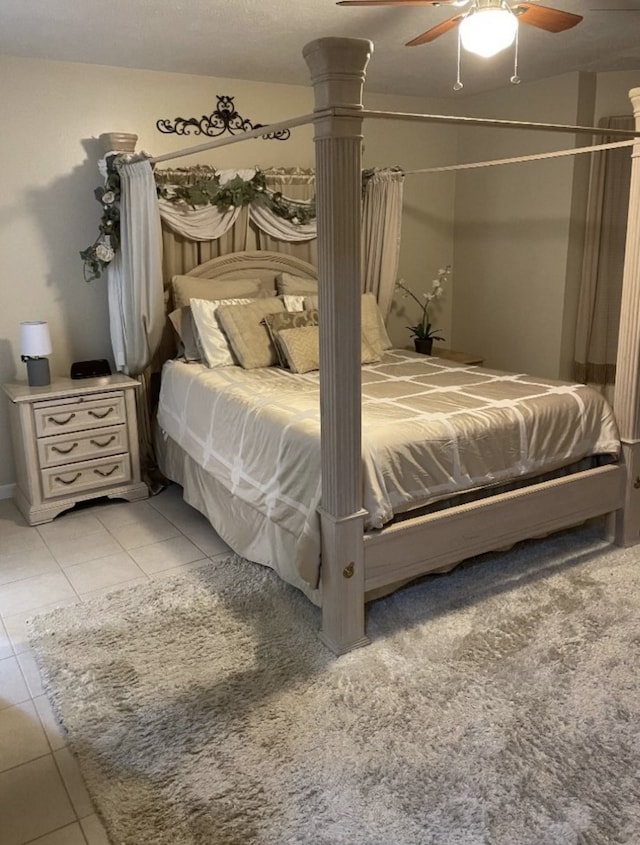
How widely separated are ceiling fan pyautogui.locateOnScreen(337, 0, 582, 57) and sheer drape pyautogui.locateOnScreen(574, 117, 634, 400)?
6.26 feet

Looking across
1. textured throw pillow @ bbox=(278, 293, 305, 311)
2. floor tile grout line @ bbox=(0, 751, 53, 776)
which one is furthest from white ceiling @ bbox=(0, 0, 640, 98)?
floor tile grout line @ bbox=(0, 751, 53, 776)

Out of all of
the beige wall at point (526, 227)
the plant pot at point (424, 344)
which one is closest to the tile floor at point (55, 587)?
the plant pot at point (424, 344)

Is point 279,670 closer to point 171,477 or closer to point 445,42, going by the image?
point 171,477

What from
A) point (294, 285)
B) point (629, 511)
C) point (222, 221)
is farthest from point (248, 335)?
point (629, 511)

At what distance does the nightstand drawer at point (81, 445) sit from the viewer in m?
3.53

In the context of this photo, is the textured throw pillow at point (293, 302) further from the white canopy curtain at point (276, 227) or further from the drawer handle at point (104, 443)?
the drawer handle at point (104, 443)

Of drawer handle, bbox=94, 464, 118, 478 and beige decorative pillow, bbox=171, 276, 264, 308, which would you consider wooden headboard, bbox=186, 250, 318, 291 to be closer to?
beige decorative pillow, bbox=171, 276, 264, 308

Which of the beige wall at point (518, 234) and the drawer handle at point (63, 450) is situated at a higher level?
the beige wall at point (518, 234)

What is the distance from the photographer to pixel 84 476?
144 inches

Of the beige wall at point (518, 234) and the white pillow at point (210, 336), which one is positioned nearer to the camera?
the white pillow at point (210, 336)

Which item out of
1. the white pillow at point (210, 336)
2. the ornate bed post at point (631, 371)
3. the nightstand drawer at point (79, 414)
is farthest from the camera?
the white pillow at point (210, 336)

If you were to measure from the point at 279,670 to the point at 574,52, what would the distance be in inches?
139

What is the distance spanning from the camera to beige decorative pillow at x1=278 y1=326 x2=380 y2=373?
362cm

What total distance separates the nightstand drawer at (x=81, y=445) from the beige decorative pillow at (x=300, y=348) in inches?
38.7
